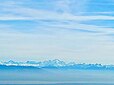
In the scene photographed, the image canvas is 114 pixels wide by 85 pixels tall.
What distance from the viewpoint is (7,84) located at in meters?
123

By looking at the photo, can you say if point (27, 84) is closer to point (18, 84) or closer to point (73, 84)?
point (18, 84)

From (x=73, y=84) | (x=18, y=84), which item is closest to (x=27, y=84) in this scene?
(x=18, y=84)

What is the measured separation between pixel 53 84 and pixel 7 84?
493 inches

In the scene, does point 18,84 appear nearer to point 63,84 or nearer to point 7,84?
point 7,84

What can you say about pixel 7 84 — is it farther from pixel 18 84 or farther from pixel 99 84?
pixel 99 84

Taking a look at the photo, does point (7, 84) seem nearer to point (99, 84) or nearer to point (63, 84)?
point (63, 84)

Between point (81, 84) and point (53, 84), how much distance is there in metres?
7.68

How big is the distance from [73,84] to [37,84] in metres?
9.72

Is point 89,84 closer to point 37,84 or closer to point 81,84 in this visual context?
point 81,84

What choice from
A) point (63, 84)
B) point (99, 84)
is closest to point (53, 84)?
point (63, 84)

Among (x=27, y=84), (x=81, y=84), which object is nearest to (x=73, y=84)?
(x=81, y=84)

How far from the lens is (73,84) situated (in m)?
125

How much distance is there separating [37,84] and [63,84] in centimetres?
708

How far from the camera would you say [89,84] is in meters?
127
